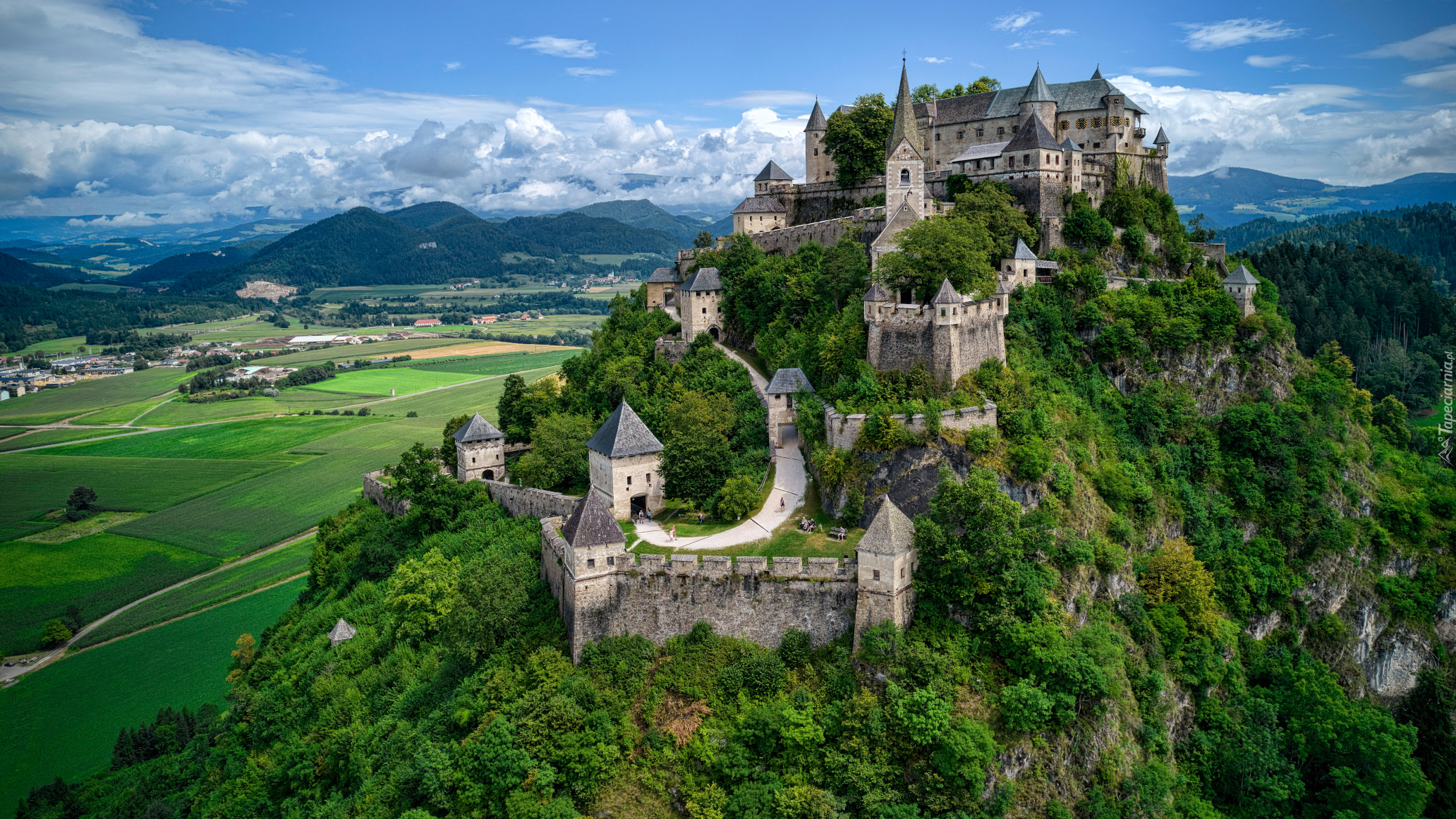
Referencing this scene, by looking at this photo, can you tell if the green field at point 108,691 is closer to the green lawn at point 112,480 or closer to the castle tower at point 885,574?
the green lawn at point 112,480

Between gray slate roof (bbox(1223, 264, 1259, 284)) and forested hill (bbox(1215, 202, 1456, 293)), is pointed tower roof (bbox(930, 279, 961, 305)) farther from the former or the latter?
forested hill (bbox(1215, 202, 1456, 293))

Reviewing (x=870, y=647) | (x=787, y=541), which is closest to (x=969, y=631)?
(x=870, y=647)

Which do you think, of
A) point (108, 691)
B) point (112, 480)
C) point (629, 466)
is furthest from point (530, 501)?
point (112, 480)

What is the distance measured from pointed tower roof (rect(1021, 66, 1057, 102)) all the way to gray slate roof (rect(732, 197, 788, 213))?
692 inches

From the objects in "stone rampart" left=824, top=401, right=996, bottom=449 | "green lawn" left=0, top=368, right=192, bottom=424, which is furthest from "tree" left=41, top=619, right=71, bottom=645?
"stone rampart" left=824, top=401, right=996, bottom=449

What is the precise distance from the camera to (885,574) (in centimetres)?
2745

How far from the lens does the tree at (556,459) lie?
4422 centimetres

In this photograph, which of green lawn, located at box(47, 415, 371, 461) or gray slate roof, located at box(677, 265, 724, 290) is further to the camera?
green lawn, located at box(47, 415, 371, 461)

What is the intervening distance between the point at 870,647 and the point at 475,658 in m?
14.9

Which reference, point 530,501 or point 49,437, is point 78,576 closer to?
point 49,437

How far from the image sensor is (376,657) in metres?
39.7

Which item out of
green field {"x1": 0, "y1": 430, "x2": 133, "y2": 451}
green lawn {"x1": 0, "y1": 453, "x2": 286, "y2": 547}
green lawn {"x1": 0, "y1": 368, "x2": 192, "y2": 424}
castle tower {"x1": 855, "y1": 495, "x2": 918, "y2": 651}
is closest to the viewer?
castle tower {"x1": 855, "y1": 495, "x2": 918, "y2": 651}

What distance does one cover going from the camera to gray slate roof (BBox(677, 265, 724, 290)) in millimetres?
54625

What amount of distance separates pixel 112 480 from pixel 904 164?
273ft
